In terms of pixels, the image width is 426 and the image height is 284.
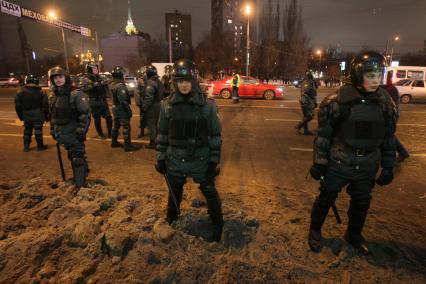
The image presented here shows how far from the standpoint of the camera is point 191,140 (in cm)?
308

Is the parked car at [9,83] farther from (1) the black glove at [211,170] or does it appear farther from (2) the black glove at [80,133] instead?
(1) the black glove at [211,170]

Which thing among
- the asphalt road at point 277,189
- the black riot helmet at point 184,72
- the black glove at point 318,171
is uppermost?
the black riot helmet at point 184,72

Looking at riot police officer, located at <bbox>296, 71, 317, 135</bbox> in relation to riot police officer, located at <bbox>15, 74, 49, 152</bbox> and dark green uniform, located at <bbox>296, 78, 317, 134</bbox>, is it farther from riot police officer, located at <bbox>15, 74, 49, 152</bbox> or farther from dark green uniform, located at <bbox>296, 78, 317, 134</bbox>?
riot police officer, located at <bbox>15, 74, 49, 152</bbox>

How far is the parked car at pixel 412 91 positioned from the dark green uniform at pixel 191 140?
64.9ft

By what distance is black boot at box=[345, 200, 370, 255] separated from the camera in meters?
3.11

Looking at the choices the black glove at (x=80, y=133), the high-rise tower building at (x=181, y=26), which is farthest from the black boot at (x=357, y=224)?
the high-rise tower building at (x=181, y=26)

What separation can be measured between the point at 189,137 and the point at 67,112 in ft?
7.99

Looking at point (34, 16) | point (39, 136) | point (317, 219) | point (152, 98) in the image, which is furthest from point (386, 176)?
point (34, 16)

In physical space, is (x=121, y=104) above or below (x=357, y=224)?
above

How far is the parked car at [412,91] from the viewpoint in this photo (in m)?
19.1

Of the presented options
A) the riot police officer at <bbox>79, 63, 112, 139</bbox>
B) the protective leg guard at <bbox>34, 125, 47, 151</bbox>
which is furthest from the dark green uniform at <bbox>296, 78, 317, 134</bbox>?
the protective leg guard at <bbox>34, 125, 47, 151</bbox>

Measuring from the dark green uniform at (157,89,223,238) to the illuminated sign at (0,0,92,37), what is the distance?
23.4 metres

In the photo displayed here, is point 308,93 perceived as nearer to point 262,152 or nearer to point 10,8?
point 262,152

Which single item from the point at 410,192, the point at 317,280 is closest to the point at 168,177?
the point at 317,280
